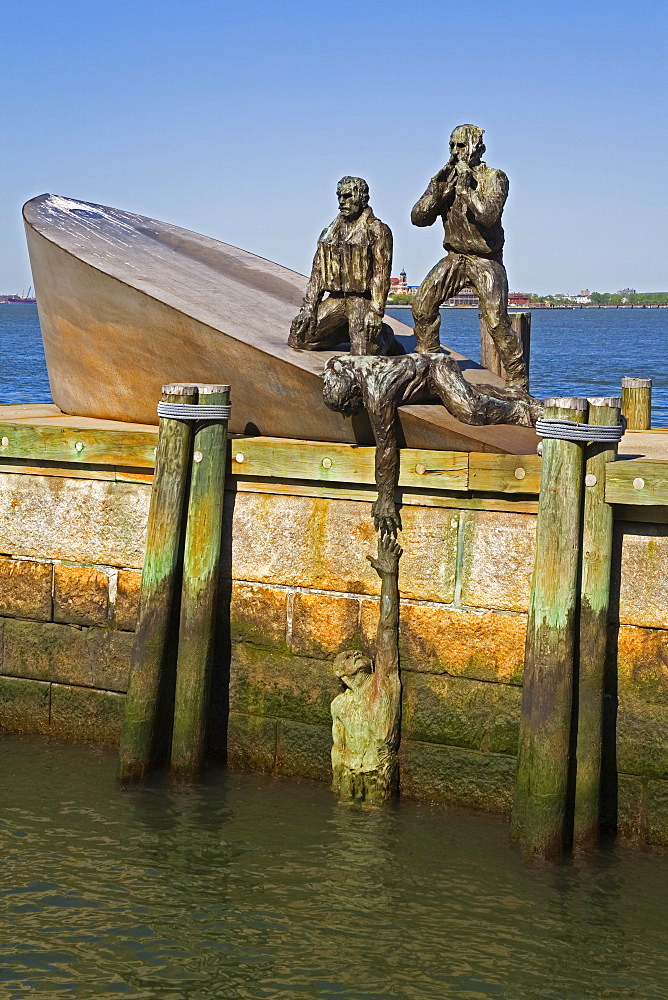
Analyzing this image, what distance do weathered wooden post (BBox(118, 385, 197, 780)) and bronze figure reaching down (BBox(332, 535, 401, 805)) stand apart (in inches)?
43.4

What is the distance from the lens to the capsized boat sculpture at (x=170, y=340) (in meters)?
7.55

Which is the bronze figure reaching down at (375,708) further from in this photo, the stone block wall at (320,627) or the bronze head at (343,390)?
the bronze head at (343,390)

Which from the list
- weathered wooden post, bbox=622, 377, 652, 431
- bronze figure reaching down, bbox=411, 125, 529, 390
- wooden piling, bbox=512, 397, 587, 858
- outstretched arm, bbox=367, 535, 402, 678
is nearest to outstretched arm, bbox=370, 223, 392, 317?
bronze figure reaching down, bbox=411, 125, 529, 390

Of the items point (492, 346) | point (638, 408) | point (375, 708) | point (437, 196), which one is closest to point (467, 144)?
point (437, 196)

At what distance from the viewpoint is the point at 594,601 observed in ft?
20.6

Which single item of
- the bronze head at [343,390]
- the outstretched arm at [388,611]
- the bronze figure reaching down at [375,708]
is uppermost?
the bronze head at [343,390]

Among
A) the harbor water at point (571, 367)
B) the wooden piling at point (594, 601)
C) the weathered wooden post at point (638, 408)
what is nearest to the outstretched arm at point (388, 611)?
the wooden piling at point (594, 601)

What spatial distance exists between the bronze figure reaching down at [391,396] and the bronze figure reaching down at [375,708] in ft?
1.20

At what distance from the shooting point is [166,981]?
5.50 m

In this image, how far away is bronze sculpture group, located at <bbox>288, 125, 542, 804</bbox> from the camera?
6938 millimetres

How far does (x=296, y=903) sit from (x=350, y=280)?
13.1 feet

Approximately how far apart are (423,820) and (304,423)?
A: 256cm

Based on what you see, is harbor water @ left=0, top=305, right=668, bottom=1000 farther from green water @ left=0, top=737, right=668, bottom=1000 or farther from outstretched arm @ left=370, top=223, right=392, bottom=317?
outstretched arm @ left=370, top=223, right=392, bottom=317

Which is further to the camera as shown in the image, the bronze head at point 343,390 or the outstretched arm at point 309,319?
the outstretched arm at point 309,319
